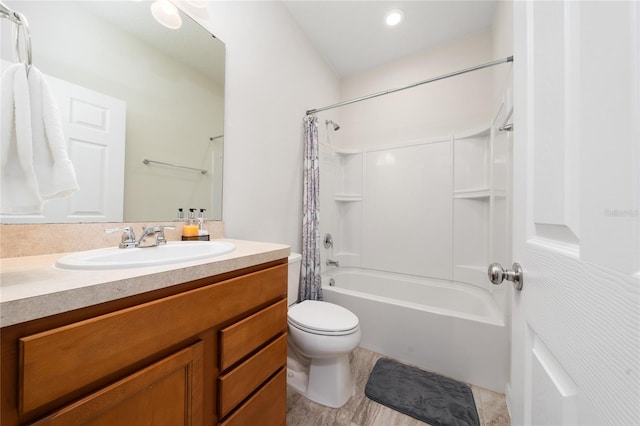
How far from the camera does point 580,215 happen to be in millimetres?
333

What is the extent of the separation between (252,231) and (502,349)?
1.65 meters

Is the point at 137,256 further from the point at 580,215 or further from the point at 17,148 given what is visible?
the point at 580,215

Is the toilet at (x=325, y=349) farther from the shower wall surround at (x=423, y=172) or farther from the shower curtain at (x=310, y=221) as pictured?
the shower wall surround at (x=423, y=172)

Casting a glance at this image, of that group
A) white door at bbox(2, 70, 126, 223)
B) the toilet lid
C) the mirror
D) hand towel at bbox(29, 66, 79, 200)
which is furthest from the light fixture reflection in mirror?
the toilet lid

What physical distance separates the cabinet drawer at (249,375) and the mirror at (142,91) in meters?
0.75

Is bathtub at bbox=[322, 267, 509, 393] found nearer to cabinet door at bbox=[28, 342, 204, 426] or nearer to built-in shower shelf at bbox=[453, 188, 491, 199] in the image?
built-in shower shelf at bbox=[453, 188, 491, 199]

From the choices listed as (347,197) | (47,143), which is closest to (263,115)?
(47,143)

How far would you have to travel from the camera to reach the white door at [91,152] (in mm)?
832

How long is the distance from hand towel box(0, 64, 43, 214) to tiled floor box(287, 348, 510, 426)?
4.41 ft

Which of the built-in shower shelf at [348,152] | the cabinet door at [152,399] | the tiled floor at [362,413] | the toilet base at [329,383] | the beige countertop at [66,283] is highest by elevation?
the built-in shower shelf at [348,152]

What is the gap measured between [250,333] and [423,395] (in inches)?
44.7

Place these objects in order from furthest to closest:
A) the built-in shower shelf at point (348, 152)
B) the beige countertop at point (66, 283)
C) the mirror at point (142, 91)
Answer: the built-in shower shelf at point (348, 152) → the mirror at point (142, 91) → the beige countertop at point (66, 283)

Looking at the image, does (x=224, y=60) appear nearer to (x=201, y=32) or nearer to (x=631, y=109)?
(x=201, y=32)

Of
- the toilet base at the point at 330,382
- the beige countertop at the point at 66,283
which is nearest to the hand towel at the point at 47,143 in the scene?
the beige countertop at the point at 66,283
